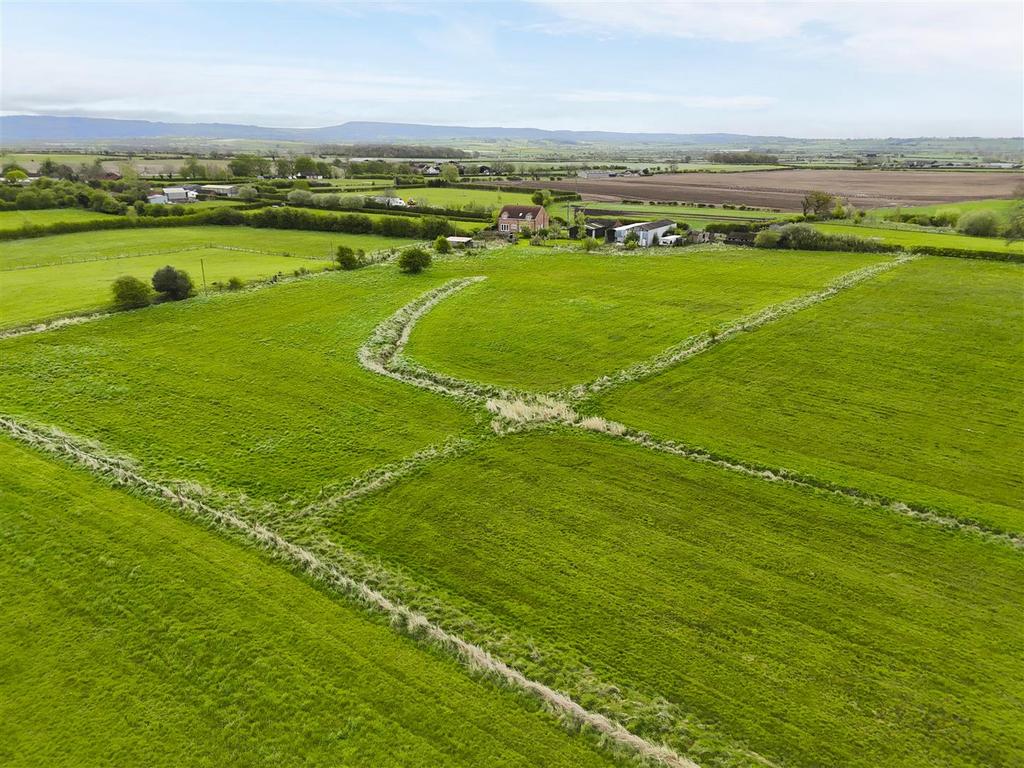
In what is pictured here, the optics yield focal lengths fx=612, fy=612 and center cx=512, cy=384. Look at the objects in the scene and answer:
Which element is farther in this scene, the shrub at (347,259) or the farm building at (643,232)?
the farm building at (643,232)

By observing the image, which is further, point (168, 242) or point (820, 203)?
point (820, 203)

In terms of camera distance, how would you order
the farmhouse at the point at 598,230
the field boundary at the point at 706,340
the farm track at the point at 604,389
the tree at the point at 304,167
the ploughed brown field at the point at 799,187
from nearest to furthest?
the farm track at the point at 604,389
the field boundary at the point at 706,340
the farmhouse at the point at 598,230
the ploughed brown field at the point at 799,187
the tree at the point at 304,167

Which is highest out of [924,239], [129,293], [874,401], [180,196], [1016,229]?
[180,196]

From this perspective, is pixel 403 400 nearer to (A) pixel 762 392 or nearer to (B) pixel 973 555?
(A) pixel 762 392

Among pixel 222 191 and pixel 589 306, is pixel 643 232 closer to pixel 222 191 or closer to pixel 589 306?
pixel 589 306

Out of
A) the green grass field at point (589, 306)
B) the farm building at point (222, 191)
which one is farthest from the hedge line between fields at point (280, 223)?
the farm building at point (222, 191)

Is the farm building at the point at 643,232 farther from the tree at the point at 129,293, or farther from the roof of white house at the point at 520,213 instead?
the tree at the point at 129,293

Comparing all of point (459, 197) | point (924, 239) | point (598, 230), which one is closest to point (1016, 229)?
point (924, 239)
